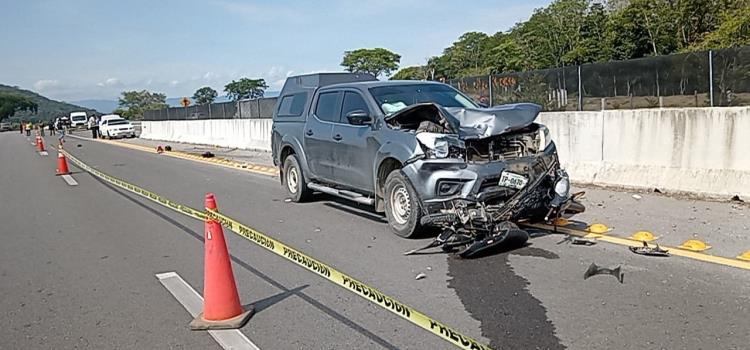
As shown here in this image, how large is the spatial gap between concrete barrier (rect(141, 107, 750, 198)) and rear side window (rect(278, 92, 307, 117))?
180 inches

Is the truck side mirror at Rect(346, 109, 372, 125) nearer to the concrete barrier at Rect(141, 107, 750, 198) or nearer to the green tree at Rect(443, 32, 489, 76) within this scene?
the concrete barrier at Rect(141, 107, 750, 198)

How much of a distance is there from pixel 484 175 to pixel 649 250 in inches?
71.1

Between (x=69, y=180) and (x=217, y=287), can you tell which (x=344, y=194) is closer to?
(x=217, y=287)

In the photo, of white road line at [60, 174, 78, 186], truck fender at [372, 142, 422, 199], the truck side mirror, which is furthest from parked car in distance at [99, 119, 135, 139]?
truck fender at [372, 142, 422, 199]

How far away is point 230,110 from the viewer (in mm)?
30578

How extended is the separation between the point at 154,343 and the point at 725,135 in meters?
7.91

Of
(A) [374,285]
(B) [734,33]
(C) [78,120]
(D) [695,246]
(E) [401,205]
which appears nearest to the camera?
(A) [374,285]

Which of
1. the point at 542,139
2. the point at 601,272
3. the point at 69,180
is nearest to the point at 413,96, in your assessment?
the point at 542,139

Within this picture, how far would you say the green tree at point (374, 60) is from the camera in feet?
495

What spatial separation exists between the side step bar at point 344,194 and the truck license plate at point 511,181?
212 centimetres

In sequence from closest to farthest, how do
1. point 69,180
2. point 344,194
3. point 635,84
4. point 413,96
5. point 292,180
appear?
point 413,96 → point 344,194 → point 292,180 → point 635,84 → point 69,180

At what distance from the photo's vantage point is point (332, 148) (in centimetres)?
945

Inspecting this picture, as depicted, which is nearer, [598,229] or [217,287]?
[217,287]

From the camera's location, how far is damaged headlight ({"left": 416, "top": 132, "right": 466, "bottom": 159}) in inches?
285
